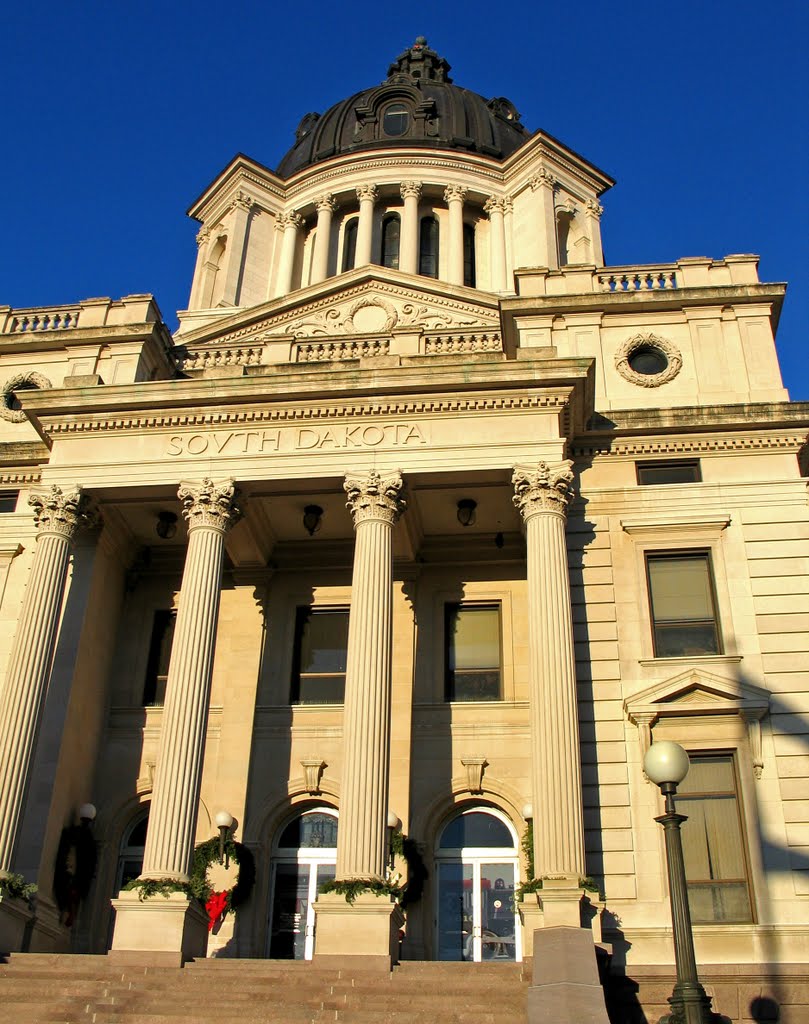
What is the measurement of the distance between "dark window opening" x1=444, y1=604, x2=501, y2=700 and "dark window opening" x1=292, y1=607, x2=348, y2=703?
7.48 feet

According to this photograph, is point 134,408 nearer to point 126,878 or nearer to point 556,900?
point 126,878

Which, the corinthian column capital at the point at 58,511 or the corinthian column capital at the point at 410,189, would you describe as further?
the corinthian column capital at the point at 410,189

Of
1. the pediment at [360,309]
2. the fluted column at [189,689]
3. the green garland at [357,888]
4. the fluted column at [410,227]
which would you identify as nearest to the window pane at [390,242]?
the fluted column at [410,227]

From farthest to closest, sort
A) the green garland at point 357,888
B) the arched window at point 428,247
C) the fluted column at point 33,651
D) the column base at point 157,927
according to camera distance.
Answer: the arched window at point 428,247
the fluted column at point 33,651
the green garland at point 357,888
the column base at point 157,927

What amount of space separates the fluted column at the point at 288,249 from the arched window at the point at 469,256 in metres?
6.79

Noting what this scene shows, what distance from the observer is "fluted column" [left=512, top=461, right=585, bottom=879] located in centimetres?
Answer: 1766

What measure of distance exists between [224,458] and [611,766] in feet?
30.4

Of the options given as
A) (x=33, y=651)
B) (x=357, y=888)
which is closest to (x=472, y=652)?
(x=357, y=888)

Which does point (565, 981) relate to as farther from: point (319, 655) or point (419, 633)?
point (319, 655)

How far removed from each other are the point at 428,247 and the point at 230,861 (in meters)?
29.9

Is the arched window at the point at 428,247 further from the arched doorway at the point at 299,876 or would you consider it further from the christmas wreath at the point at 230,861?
the christmas wreath at the point at 230,861

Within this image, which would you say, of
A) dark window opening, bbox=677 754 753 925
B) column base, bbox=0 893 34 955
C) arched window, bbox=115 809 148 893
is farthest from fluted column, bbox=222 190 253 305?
dark window opening, bbox=677 754 753 925

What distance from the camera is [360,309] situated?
32250mm

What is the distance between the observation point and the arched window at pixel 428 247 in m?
44.4
